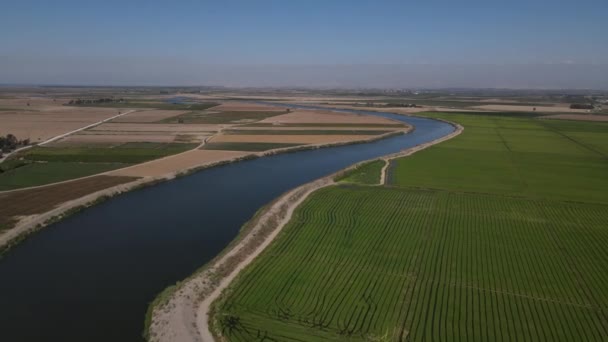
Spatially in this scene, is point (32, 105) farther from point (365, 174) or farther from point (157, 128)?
point (365, 174)

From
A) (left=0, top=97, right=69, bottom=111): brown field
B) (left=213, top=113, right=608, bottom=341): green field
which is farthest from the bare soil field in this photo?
(left=0, top=97, right=69, bottom=111): brown field

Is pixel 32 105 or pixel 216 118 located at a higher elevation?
pixel 32 105

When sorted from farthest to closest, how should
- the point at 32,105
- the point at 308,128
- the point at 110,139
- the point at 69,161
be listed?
the point at 32,105
the point at 308,128
the point at 110,139
the point at 69,161

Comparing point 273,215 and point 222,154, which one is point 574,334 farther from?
point 222,154

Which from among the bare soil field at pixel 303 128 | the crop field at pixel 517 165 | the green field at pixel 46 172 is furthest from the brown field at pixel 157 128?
the crop field at pixel 517 165

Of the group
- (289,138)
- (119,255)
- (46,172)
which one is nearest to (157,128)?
(289,138)

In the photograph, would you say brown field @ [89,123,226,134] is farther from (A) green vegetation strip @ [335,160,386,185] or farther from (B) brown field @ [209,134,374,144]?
(A) green vegetation strip @ [335,160,386,185]
